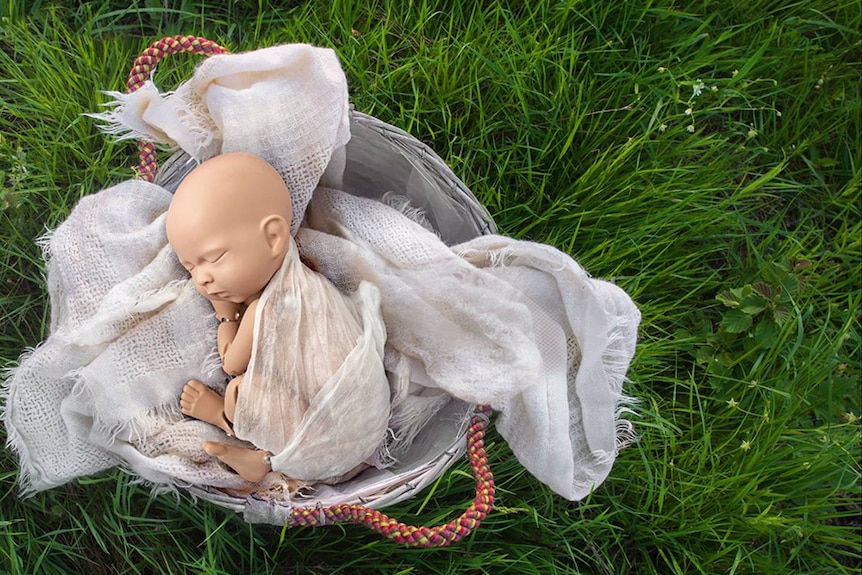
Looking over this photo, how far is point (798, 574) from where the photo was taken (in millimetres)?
1508

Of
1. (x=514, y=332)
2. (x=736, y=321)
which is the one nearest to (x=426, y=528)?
(x=514, y=332)

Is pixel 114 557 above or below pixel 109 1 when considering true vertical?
below

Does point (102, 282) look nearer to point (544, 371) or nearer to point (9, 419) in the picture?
point (9, 419)

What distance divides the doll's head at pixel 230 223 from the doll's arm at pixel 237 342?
0.05m

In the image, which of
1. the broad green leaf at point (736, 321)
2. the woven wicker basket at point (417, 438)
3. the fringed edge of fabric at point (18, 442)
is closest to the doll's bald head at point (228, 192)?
the woven wicker basket at point (417, 438)

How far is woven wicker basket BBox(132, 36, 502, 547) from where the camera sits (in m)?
1.19

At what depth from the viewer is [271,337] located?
3.83ft

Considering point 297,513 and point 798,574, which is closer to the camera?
point 297,513

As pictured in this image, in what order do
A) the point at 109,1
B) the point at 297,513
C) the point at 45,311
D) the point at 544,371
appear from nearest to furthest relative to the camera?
the point at 297,513
the point at 544,371
the point at 45,311
the point at 109,1

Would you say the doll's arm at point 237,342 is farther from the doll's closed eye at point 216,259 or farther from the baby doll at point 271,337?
the doll's closed eye at point 216,259

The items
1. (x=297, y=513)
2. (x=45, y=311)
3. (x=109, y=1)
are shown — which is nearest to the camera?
(x=297, y=513)

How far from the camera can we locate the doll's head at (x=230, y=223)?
1.08m

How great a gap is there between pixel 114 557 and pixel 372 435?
582mm

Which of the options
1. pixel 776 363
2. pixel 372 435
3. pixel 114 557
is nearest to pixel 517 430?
pixel 372 435
